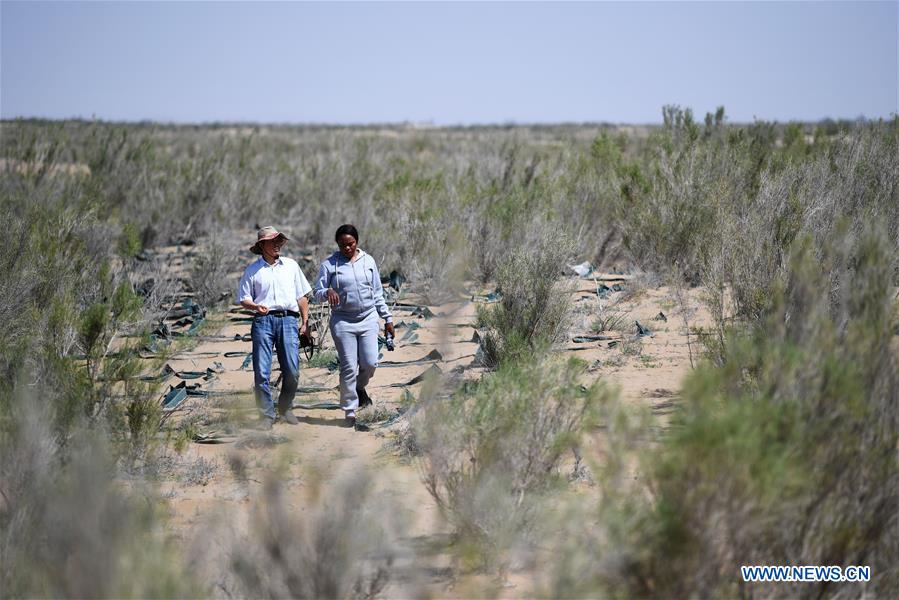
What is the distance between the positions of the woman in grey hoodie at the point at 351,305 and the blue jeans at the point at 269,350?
0.35 meters

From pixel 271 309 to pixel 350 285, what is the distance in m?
0.67

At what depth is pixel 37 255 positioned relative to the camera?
915 centimetres

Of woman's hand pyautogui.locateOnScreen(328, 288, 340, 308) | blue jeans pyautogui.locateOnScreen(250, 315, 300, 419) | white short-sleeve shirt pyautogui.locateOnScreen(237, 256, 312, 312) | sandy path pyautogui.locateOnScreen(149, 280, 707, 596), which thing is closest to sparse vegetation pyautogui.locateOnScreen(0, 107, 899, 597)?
sandy path pyautogui.locateOnScreen(149, 280, 707, 596)

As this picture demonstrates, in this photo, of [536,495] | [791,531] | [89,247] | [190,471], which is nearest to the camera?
[791,531]

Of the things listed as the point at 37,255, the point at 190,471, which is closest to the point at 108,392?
the point at 190,471

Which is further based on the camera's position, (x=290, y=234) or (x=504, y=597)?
(x=290, y=234)

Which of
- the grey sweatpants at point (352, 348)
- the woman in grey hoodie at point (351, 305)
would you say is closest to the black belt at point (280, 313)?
the woman in grey hoodie at point (351, 305)

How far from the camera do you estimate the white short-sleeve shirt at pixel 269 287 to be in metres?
6.96

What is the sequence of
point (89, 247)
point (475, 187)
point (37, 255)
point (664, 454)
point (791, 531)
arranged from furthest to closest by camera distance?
1. point (475, 187)
2. point (89, 247)
3. point (37, 255)
4. point (664, 454)
5. point (791, 531)

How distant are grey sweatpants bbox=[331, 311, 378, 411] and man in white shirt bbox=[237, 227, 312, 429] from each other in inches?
13.6

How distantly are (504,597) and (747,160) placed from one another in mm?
10814

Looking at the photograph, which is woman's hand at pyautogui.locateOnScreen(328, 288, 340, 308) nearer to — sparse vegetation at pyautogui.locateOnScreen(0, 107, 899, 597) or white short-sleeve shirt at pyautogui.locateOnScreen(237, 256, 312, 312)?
Answer: white short-sleeve shirt at pyautogui.locateOnScreen(237, 256, 312, 312)

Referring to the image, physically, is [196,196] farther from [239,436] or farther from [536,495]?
[536,495]

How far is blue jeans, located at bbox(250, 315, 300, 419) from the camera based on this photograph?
697 cm
